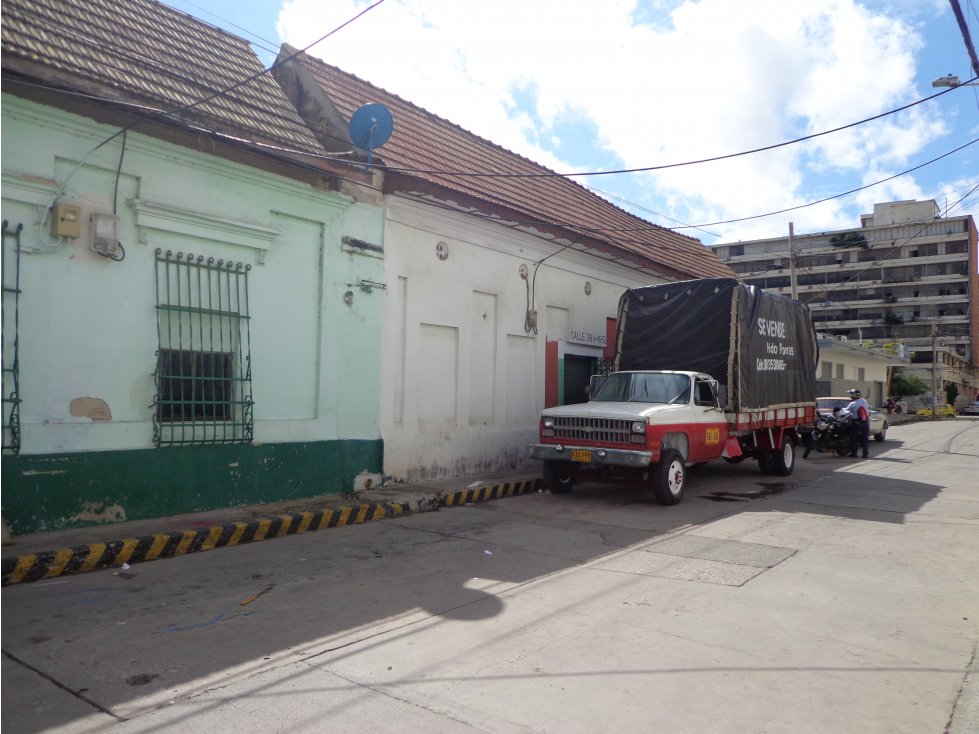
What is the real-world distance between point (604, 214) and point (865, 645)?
49.4 feet

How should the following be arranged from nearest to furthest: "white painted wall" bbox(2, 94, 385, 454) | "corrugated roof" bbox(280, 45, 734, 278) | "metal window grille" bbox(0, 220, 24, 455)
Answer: "metal window grille" bbox(0, 220, 24, 455), "white painted wall" bbox(2, 94, 385, 454), "corrugated roof" bbox(280, 45, 734, 278)

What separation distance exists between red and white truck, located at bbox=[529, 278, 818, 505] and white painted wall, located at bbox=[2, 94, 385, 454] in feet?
11.0

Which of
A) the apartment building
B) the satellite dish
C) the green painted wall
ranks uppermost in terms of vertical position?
the apartment building

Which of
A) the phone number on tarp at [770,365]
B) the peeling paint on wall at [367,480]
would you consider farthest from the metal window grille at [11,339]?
the phone number on tarp at [770,365]

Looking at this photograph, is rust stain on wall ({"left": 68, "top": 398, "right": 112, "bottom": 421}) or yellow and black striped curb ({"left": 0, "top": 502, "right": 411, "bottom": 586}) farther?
rust stain on wall ({"left": 68, "top": 398, "right": 112, "bottom": 421})

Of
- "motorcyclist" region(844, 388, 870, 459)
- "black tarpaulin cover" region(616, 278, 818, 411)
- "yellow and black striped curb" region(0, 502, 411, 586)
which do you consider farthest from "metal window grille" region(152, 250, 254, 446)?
"motorcyclist" region(844, 388, 870, 459)

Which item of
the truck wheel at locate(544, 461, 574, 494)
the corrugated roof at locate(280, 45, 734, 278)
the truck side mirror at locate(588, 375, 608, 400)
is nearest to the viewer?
the truck wheel at locate(544, 461, 574, 494)

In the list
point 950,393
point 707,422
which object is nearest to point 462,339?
point 707,422

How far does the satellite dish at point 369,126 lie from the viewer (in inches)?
408

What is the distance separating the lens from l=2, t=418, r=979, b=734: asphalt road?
365 cm

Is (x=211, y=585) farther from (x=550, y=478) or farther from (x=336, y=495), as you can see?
(x=550, y=478)

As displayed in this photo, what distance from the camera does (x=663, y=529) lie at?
842cm

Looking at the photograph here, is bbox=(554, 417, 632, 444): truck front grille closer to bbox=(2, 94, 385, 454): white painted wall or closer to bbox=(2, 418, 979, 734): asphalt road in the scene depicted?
bbox=(2, 418, 979, 734): asphalt road

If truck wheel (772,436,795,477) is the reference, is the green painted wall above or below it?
above
